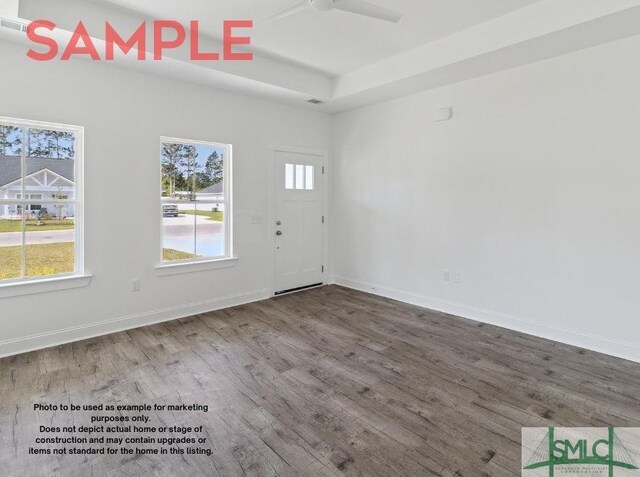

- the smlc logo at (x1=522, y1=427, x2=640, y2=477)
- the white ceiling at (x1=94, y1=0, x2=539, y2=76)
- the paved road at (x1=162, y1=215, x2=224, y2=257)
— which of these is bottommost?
the smlc logo at (x1=522, y1=427, x2=640, y2=477)

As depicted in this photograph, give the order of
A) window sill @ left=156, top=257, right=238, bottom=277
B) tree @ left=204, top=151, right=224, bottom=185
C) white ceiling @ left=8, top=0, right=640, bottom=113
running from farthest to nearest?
tree @ left=204, top=151, right=224, bottom=185 → window sill @ left=156, top=257, right=238, bottom=277 → white ceiling @ left=8, top=0, right=640, bottom=113

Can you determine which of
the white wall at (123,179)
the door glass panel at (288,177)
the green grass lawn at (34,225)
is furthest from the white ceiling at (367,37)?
the green grass lawn at (34,225)

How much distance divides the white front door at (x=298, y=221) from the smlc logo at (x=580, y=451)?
3714 millimetres

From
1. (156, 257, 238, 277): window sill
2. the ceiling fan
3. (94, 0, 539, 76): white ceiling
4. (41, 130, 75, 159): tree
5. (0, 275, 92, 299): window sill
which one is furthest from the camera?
(156, 257, 238, 277): window sill

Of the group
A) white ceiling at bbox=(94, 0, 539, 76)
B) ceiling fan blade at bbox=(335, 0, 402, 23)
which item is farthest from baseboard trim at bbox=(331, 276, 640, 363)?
ceiling fan blade at bbox=(335, 0, 402, 23)

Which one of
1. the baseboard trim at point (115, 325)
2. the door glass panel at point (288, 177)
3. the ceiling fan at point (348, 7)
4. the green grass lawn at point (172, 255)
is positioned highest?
the ceiling fan at point (348, 7)

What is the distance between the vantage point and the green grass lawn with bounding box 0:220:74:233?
10.6ft

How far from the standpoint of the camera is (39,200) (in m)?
3.36

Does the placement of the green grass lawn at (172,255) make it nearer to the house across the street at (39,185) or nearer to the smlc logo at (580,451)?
the house across the street at (39,185)

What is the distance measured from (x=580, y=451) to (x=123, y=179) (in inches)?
173

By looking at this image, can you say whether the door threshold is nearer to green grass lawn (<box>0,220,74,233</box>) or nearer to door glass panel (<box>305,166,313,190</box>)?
door glass panel (<box>305,166,313,190</box>)

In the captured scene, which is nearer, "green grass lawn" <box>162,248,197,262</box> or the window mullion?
the window mullion

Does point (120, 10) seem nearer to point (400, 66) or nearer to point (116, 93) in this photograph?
point (116, 93)

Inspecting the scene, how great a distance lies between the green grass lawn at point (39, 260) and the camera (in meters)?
3.24
